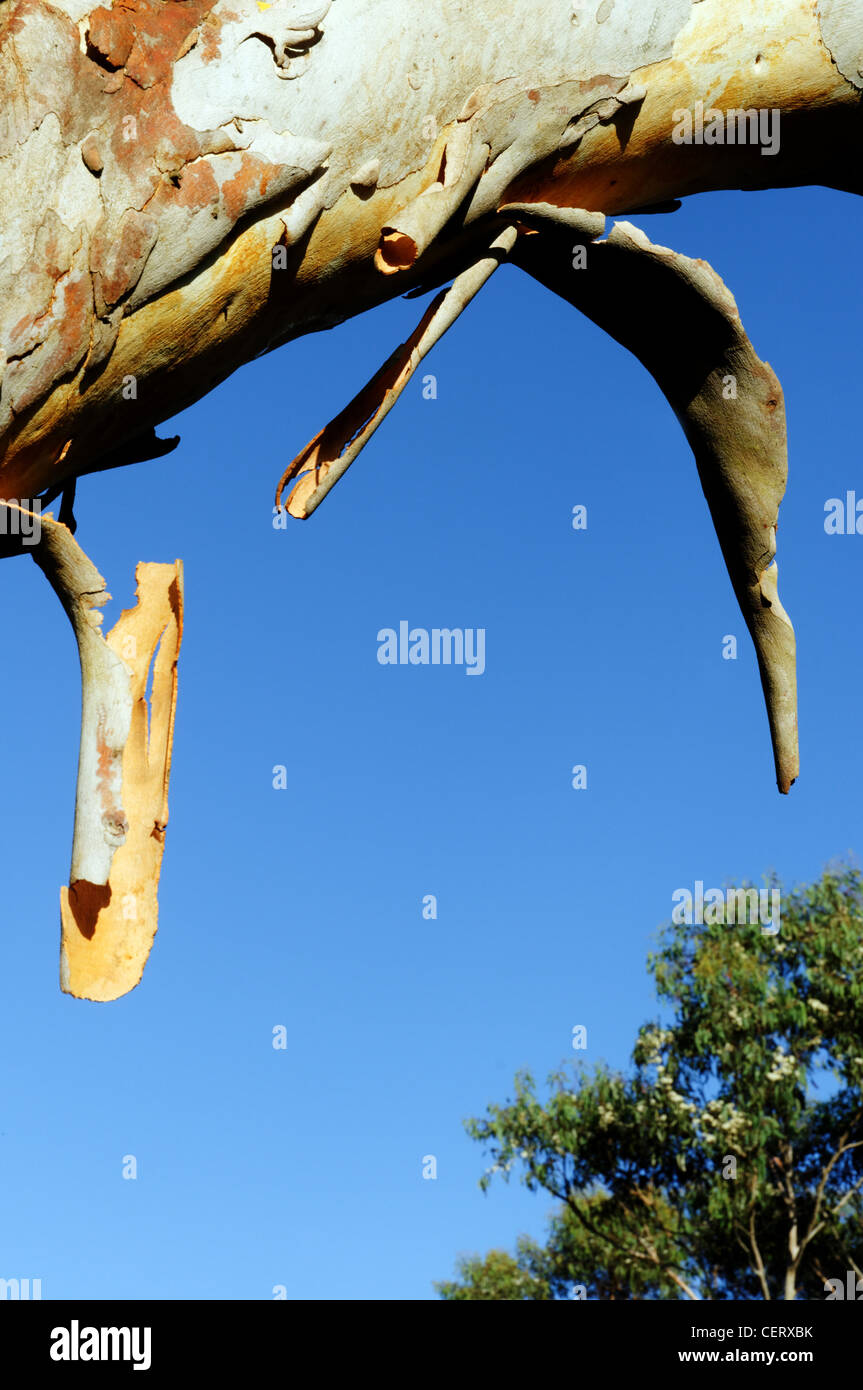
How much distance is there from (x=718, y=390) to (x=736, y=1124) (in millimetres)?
13698

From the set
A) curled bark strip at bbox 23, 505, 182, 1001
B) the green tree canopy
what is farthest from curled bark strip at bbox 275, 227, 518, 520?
the green tree canopy

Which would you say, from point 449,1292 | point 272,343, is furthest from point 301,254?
point 449,1292

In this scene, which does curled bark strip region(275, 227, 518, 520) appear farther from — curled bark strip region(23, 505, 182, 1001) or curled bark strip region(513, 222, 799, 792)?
curled bark strip region(23, 505, 182, 1001)

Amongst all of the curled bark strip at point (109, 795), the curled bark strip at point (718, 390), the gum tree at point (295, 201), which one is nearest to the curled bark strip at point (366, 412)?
the gum tree at point (295, 201)

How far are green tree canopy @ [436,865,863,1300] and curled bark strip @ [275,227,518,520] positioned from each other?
13849 mm

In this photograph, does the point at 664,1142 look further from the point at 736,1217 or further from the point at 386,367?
the point at 386,367

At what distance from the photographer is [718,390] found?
2.35 m

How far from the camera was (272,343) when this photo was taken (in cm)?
204

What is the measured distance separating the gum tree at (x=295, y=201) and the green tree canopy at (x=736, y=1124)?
13.6 m

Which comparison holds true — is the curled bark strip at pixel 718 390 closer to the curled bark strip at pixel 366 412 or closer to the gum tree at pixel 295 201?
the gum tree at pixel 295 201

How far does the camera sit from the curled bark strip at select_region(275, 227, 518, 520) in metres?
2.04

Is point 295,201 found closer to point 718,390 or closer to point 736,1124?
point 718,390

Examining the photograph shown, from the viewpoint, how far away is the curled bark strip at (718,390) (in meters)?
2.21

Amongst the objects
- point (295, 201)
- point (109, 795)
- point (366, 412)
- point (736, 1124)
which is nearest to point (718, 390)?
point (366, 412)
